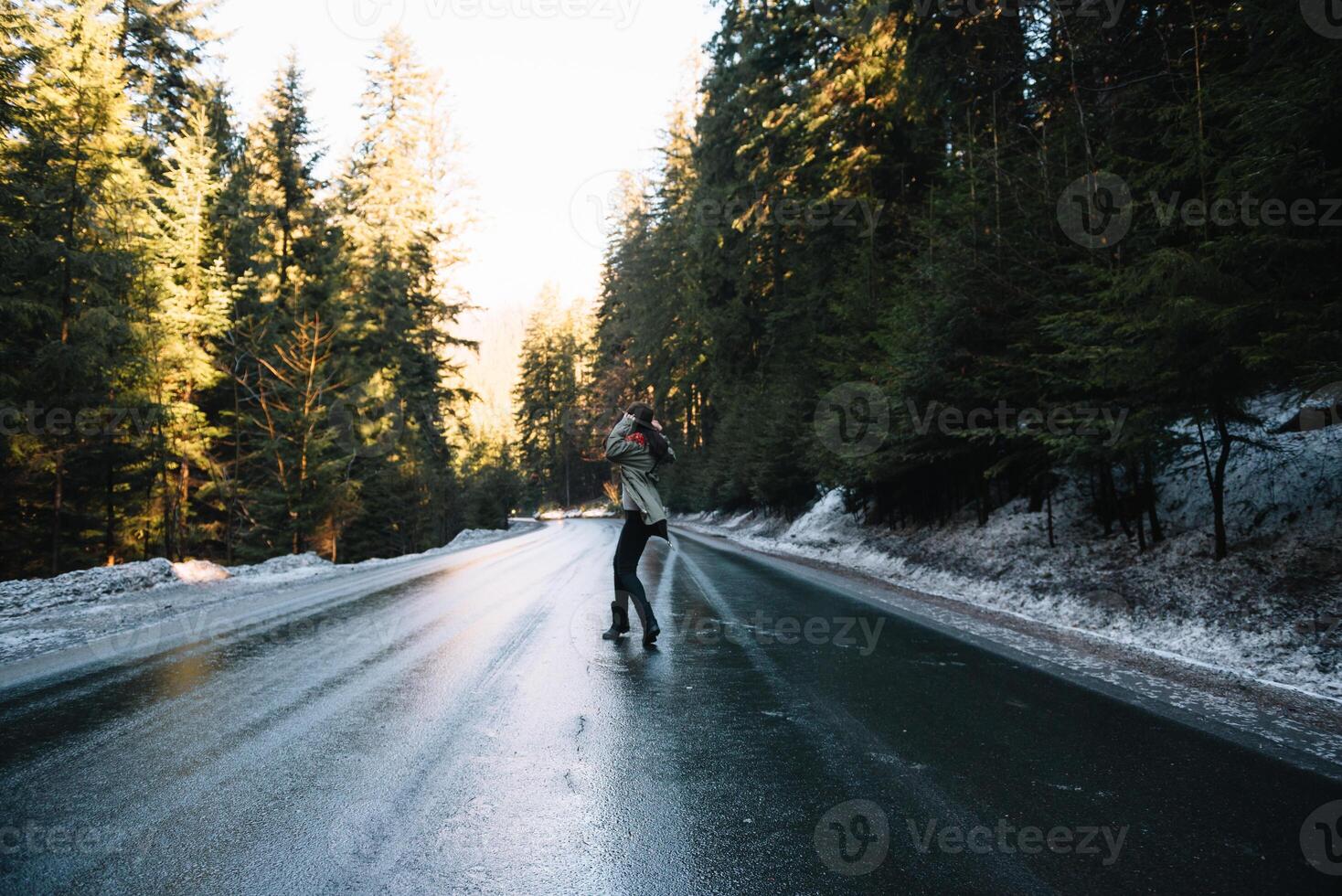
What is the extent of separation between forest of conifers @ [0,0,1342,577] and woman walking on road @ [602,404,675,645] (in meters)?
4.55

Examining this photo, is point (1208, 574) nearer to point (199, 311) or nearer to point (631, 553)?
point (631, 553)

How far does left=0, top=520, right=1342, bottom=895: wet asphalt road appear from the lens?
247cm

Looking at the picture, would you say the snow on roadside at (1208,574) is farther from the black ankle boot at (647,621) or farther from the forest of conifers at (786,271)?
the black ankle boot at (647,621)

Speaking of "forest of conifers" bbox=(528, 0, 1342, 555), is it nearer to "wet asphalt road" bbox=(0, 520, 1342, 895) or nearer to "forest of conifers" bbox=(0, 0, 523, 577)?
"wet asphalt road" bbox=(0, 520, 1342, 895)

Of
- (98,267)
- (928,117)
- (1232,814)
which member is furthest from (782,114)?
(1232,814)

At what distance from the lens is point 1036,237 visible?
30.6 ft

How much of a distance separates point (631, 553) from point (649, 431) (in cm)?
122

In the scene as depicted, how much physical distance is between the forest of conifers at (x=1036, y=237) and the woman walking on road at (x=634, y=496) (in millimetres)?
4556

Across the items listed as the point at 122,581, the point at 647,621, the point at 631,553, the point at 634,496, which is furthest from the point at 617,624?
the point at 122,581

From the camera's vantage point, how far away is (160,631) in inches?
287

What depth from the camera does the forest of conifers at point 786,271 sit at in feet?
19.9

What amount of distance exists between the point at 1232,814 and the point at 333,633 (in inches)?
289

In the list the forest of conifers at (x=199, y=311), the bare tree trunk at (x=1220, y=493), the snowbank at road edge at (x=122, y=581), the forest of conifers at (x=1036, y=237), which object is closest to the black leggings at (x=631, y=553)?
the forest of conifers at (x=1036, y=237)

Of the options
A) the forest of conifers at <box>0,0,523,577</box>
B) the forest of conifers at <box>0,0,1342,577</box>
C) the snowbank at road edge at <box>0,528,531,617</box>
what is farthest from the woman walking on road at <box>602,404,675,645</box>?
the forest of conifers at <box>0,0,523,577</box>
